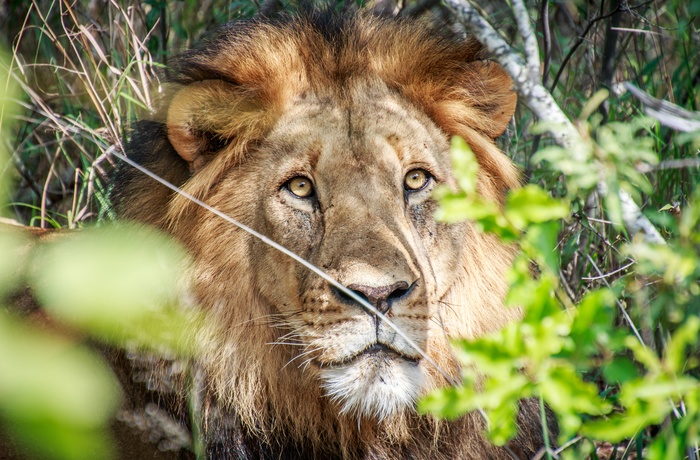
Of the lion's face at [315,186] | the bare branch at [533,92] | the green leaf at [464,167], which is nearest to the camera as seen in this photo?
the green leaf at [464,167]

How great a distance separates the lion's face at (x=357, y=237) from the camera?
2.70 metres

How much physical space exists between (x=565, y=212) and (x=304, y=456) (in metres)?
2.05

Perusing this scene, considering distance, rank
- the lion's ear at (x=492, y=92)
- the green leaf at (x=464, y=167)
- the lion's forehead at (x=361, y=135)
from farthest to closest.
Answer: the lion's ear at (x=492, y=92), the lion's forehead at (x=361, y=135), the green leaf at (x=464, y=167)

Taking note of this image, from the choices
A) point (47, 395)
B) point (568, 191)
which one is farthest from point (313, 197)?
point (47, 395)

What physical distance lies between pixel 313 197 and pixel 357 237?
359 millimetres

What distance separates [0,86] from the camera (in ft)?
5.29

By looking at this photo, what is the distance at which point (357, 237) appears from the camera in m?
2.86

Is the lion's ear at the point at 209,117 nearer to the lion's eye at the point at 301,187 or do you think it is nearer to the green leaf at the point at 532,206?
the lion's eye at the point at 301,187

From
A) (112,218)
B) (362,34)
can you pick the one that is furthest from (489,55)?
(112,218)

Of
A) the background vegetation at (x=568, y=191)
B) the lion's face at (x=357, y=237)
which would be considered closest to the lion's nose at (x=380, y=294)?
the lion's face at (x=357, y=237)

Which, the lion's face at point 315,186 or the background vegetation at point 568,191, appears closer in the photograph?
the background vegetation at point 568,191

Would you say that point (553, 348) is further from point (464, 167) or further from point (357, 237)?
point (357, 237)

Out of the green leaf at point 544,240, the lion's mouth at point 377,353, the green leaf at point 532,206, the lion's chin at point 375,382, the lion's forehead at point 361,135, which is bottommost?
the lion's chin at point 375,382

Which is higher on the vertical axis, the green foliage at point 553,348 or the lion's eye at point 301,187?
the green foliage at point 553,348
